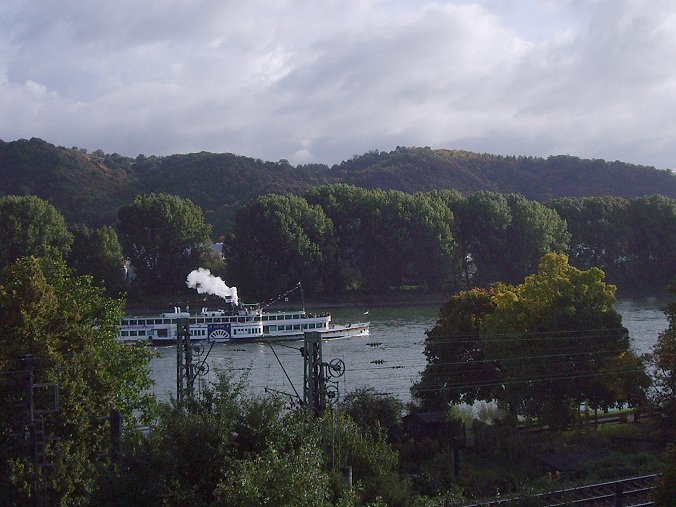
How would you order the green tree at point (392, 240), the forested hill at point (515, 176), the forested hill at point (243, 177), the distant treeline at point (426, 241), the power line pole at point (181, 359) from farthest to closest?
the forested hill at point (515, 176), the forested hill at point (243, 177), the green tree at point (392, 240), the distant treeline at point (426, 241), the power line pole at point (181, 359)

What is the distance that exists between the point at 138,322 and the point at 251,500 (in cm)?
3334

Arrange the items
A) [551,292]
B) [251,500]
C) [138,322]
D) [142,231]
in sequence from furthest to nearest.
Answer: [142,231] < [138,322] < [551,292] < [251,500]

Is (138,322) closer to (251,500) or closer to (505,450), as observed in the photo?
(505,450)

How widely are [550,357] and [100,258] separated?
37.1 metres

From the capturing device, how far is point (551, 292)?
22.9 m

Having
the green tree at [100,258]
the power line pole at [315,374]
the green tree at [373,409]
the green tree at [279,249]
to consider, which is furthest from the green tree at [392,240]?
the power line pole at [315,374]

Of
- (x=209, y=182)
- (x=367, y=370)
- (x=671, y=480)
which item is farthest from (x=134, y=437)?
(x=209, y=182)

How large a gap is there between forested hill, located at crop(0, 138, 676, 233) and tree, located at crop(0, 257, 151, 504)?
59.1 meters

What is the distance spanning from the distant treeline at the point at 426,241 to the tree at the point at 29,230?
1033cm

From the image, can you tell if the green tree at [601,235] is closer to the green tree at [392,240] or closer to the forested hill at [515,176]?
the green tree at [392,240]

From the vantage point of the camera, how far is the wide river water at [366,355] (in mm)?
27234

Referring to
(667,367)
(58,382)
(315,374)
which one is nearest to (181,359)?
(58,382)

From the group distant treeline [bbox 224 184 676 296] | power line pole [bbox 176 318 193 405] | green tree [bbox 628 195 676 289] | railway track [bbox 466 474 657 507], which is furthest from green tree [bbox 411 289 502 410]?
green tree [bbox 628 195 676 289]

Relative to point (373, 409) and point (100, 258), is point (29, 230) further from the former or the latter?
point (373, 409)
